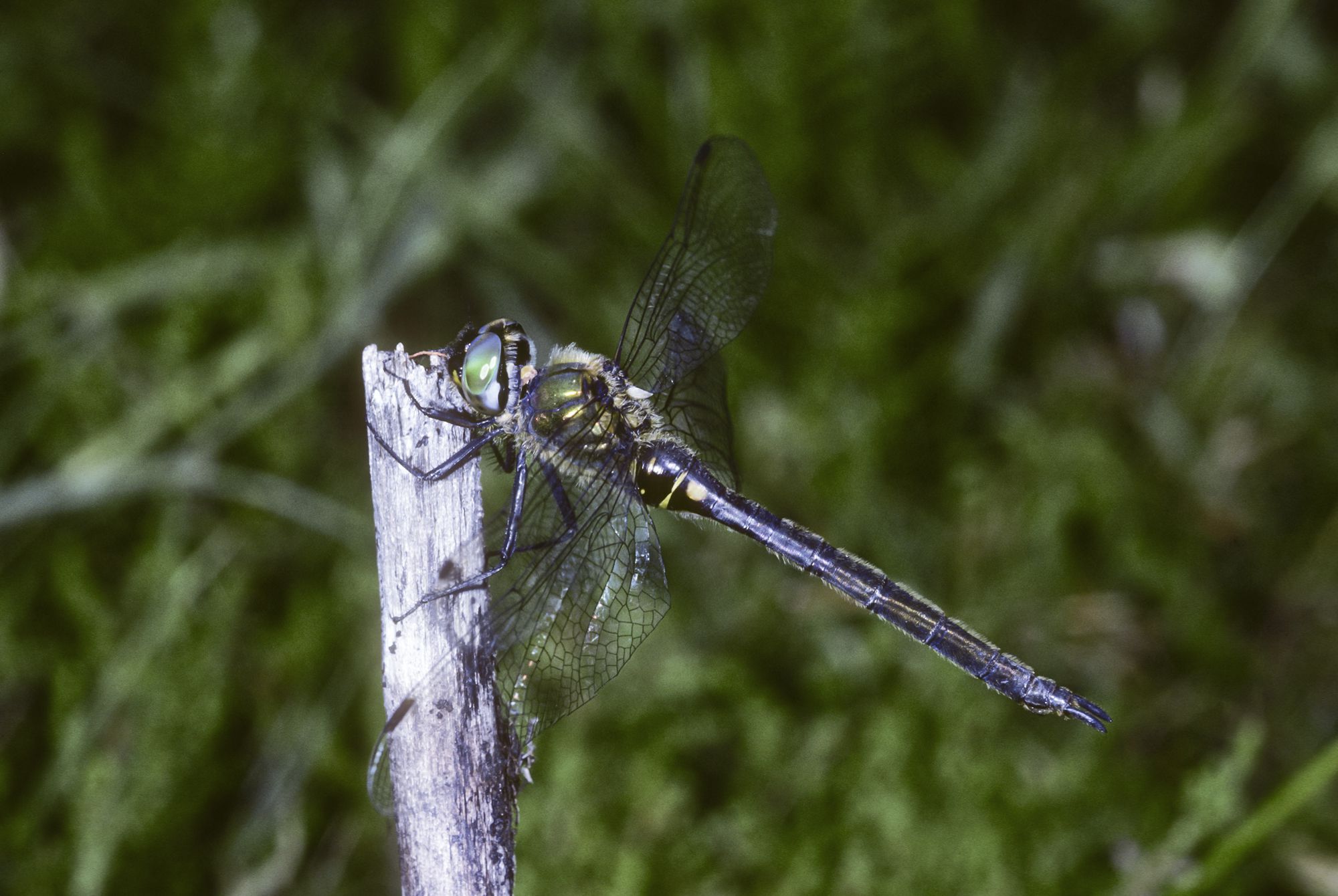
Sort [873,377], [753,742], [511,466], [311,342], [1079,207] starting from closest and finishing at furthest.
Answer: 1. [511,466]
2. [753,742]
3. [311,342]
4. [873,377]
5. [1079,207]

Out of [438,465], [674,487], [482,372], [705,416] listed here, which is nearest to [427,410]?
[438,465]

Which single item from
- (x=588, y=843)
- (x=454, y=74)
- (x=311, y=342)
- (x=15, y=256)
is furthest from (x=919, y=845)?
(x=15, y=256)

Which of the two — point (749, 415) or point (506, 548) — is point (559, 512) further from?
point (749, 415)

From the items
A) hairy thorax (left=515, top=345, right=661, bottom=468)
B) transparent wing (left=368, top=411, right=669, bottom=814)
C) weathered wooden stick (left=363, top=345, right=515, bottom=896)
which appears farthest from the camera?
hairy thorax (left=515, top=345, right=661, bottom=468)

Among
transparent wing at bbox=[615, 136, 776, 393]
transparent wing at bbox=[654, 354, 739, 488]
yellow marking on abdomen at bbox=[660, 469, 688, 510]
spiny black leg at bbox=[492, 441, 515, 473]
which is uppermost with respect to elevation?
transparent wing at bbox=[615, 136, 776, 393]

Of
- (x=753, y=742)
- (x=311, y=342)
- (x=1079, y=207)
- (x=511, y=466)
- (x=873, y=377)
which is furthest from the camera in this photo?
(x=1079, y=207)

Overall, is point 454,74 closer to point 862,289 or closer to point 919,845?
point 862,289

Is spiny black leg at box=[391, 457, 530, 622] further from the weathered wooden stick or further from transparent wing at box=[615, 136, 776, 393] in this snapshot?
transparent wing at box=[615, 136, 776, 393]

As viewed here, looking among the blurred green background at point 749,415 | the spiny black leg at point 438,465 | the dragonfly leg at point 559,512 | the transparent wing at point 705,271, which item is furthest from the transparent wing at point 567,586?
the blurred green background at point 749,415

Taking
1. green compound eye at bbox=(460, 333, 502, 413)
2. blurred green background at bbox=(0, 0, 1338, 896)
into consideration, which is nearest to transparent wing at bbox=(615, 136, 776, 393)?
green compound eye at bbox=(460, 333, 502, 413)
